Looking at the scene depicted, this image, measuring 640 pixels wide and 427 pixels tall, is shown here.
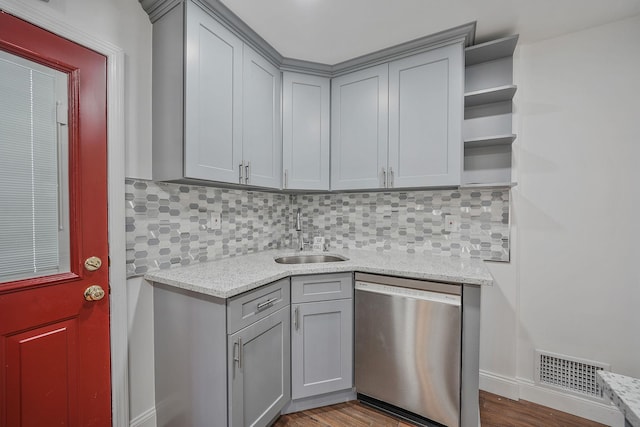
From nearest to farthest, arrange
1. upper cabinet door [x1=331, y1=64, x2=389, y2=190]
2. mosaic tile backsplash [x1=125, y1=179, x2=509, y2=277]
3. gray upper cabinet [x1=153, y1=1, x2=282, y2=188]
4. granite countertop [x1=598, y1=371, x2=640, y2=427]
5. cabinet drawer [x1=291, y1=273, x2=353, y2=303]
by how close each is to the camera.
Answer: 1. granite countertop [x1=598, y1=371, x2=640, y2=427]
2. gray upper cabinet [x1=153, y1=1, x2=282, y2=188]
3. mosaic tile backsplash [x1=125, y1=179, x2=509, y2=277]
4. cabinet drawer [x1=291, y1=273, x2=353, y2=303]
5. upper cabinet door [x1=331, y1=64, x2=389, y2=190]

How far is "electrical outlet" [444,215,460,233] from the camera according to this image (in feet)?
6.51

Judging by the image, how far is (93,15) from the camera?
1255 mm

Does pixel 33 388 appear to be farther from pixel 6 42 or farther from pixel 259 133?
pixel 259 133

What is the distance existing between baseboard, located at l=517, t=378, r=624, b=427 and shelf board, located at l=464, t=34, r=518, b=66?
2264mm

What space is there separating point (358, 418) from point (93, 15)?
8.59 feet

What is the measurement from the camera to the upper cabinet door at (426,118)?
171 cm

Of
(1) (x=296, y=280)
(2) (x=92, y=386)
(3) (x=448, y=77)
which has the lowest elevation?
(2) (x=92, y=386)

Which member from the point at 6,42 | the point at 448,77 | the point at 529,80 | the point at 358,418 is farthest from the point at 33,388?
the point at 529,80

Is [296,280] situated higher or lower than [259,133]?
lower

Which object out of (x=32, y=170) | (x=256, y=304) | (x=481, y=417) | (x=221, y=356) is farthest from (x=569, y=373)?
(x=32, y=170)

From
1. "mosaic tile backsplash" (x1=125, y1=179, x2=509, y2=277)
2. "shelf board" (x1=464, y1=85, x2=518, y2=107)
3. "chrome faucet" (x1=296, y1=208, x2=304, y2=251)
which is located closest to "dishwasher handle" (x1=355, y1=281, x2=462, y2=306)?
"mosaic tile backsplash" (x1=125, y1=179, x2=509, y2=277)

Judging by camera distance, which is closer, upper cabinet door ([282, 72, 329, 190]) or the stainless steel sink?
upper cabinet door ([282, 72, 329, 190])

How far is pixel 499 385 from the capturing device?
6.07 feet

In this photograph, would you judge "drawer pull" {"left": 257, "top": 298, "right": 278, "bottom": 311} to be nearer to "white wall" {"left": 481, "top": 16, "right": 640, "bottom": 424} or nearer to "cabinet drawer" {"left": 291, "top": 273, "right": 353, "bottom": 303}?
"cabinet drawer" {"left": 291, "top": 273, "right": 353, "bottom": 303}
